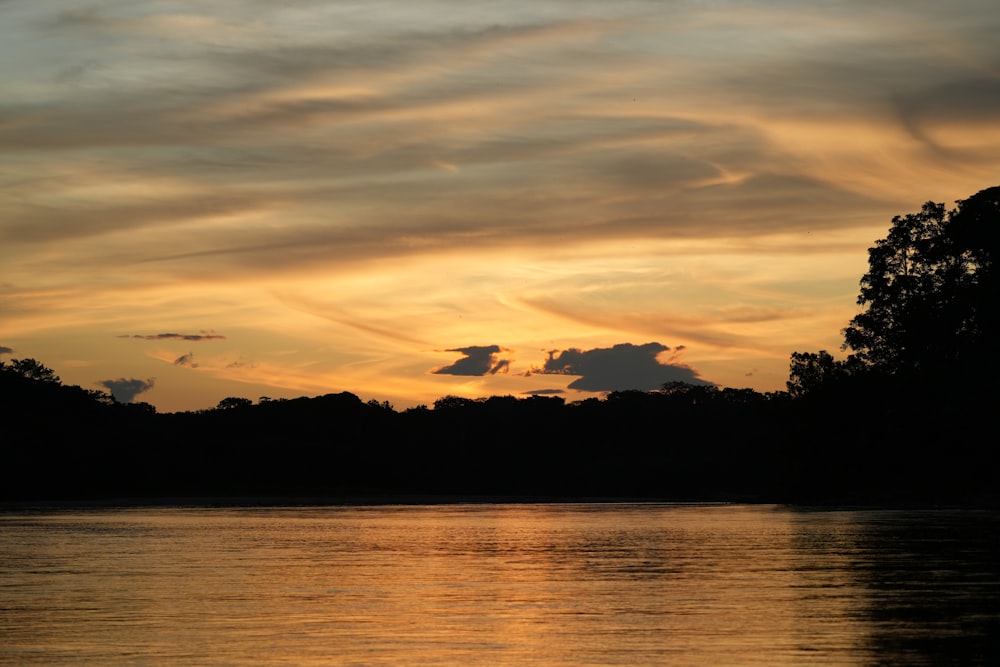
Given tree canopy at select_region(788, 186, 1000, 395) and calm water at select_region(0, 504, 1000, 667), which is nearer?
calm water at select_region(0, 504, 1000, 667)

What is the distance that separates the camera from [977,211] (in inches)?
4257

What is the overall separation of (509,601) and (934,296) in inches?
3368

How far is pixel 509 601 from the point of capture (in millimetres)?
35094

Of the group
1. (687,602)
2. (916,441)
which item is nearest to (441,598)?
(687,602)

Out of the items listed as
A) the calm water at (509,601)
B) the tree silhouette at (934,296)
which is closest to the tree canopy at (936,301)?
the tree silhouette at (934,296)

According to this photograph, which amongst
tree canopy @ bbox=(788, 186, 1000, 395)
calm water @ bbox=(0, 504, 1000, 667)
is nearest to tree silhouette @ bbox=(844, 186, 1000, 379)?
tree canopy @ bbox=(788, 186, 1000, 395)

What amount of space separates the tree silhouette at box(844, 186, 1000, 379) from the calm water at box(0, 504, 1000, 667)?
145ft

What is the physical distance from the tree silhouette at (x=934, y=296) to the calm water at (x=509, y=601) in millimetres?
44081

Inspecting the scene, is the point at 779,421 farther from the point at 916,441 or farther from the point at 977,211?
the point at 977,211

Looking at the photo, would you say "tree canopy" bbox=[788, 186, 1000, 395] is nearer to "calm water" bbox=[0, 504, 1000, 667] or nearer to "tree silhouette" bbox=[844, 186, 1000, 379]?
"tree silhouette" bbox=[844, 186, 1000, 379]

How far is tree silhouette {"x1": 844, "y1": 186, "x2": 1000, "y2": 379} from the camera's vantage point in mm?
107438

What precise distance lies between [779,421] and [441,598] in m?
126

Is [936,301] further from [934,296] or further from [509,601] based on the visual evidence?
[509,601]

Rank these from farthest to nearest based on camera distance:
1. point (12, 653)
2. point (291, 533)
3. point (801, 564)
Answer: point (291, 533), point (801, 564), point (12, 653)
